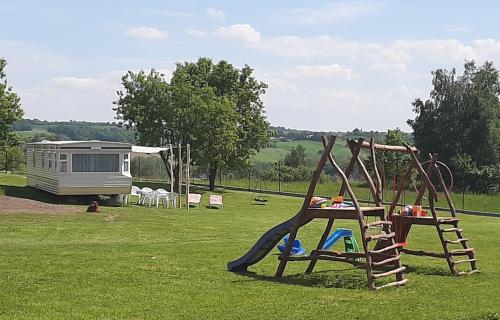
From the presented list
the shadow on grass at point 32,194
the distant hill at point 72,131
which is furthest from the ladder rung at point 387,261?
the distant hill at point 72,131

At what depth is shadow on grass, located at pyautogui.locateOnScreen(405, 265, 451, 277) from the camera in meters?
14.6

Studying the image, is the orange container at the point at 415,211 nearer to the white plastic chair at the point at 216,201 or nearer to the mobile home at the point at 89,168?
the mobile home at the point at 89,168

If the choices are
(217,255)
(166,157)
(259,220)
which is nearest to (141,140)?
(166,157)

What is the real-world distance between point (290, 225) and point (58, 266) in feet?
14.1

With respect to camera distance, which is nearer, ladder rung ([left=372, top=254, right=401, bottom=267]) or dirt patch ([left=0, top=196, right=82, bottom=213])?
ladder rung ([left=372, top=254, right=401, bottom=267])

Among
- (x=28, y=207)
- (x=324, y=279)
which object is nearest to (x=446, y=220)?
(x=324, y=279)

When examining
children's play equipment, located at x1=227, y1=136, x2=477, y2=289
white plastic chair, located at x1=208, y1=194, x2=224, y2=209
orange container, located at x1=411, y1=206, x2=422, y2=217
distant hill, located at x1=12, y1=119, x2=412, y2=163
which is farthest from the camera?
distant hill, located at x1=12, y1=119, x2=412, y2=163

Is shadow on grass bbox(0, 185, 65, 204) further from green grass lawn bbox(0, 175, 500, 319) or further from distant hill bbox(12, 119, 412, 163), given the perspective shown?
distant hill bbox(12, 119, 412, 163)

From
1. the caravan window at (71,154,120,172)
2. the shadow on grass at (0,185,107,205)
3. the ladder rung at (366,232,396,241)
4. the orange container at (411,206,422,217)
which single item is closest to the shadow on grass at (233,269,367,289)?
the ladder rung at (366,232,396,241)

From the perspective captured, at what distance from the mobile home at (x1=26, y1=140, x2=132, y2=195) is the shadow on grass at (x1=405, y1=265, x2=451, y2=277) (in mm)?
18813

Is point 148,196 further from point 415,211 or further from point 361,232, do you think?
point 361,232

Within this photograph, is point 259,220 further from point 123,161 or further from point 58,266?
point 58,266

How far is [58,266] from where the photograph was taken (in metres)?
13.3

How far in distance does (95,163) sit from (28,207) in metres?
4.99
